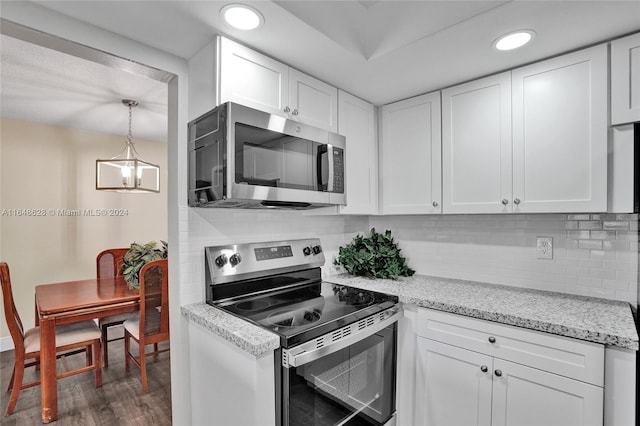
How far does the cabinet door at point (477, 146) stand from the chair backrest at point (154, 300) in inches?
84.7

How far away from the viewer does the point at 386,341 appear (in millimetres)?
1683

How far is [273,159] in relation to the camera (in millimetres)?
1532

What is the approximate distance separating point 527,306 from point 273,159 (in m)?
1.41

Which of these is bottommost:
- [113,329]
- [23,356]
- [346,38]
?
[113,329]

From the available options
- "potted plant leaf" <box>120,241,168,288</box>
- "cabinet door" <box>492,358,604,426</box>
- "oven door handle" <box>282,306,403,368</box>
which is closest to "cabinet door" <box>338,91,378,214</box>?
"oven door handle" <box>282,306,403,368</box>

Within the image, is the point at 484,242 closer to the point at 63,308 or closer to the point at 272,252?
the point at 272,252

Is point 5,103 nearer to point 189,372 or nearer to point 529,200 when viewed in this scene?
point 189,372

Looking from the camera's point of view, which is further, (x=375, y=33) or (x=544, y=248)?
(x=544, y=248)

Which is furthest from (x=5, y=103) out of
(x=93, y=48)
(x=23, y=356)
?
(x=93, y=48)

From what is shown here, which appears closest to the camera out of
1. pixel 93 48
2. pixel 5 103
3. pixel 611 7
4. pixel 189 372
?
pixel 611 7

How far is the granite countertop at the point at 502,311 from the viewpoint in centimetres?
122

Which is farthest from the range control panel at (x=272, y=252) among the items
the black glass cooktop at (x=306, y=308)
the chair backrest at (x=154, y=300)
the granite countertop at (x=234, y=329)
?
the chair backrest at (x=154, y=300)

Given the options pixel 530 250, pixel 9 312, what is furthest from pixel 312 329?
pixel 9 312

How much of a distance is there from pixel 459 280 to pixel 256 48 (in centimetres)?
188
